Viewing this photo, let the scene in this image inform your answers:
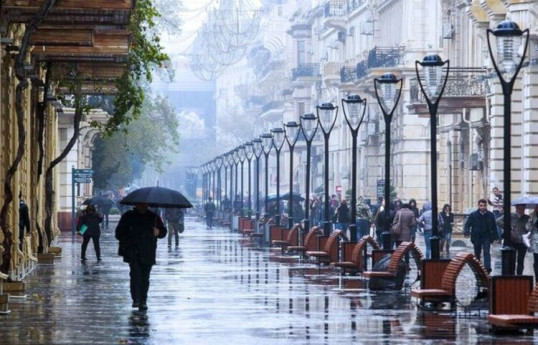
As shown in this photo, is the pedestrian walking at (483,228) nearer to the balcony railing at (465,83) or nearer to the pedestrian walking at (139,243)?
the pedestrian walking at (139,243)

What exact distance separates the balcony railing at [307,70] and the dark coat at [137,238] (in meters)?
94.7

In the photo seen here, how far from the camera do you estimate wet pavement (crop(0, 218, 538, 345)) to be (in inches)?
787

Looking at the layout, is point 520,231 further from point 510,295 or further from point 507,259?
point 510,295

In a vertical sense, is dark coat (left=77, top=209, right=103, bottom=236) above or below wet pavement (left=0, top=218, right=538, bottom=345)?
above

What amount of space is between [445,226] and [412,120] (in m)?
32.5

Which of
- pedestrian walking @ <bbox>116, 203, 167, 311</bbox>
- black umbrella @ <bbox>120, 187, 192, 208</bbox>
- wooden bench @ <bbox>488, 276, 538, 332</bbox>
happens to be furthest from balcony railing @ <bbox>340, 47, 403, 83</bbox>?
wooden bench @ <bbox>488, 276, 538, 332</bbox>

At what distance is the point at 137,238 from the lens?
2416cm

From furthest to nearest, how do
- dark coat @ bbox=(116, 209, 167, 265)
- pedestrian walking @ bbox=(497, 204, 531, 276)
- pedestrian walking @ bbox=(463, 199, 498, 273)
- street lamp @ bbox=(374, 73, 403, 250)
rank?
pedestrian walking @ bbox=(463, 199, 498, 273)
street lamp @ bbox=(374, 73, 403, 250)
pedestrian walking @ bbox=(497, 204, 531, 276)
dark coat @ bbox=(116, 209, 167, 265)

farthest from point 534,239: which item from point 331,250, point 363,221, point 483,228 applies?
point 363,221

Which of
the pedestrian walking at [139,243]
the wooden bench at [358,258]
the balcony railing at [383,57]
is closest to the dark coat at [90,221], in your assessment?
the wooden bench at [358,258]

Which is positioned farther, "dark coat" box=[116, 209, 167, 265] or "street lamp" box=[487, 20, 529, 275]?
"dark coat" box=[116, 209, 167, 265]

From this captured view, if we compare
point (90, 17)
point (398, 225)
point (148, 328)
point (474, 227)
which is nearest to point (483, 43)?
point (398, 225)

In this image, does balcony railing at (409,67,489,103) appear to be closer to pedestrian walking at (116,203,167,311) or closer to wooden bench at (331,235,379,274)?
wooden bench at (331,235,379,274)

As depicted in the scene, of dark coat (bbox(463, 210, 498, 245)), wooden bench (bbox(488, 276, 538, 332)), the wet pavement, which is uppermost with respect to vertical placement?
dark coat (bbox(463, 210, 498, 245))
